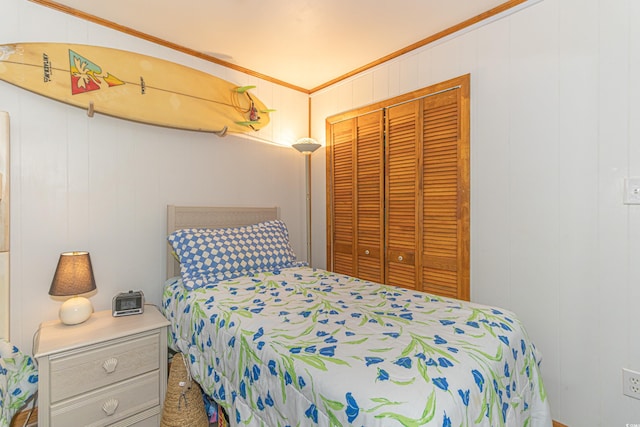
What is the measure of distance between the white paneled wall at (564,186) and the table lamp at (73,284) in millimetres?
2373

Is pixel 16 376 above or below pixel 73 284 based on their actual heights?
below

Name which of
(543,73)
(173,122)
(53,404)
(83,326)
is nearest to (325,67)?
(173,122)

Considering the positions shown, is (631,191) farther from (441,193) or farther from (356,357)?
(356,357)

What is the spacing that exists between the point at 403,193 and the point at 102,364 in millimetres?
2197

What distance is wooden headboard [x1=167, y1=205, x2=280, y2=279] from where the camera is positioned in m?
2.35

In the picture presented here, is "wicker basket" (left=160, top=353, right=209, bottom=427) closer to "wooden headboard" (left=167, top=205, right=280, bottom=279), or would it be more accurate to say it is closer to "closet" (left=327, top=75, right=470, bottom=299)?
"wooden headboard" (left=167, top=205, right=280, bottom=279)

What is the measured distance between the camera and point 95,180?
2.08 m

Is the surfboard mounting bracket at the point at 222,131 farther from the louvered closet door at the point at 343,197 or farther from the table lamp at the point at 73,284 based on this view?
the table lamp at the point at 73,284

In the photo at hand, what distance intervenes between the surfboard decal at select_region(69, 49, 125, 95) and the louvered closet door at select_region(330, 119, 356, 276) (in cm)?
185

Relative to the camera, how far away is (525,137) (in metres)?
1.94

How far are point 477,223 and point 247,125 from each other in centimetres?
196

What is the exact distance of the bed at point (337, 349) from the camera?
3.10 feet

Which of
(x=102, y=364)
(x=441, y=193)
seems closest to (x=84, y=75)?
(x=102, y=364)

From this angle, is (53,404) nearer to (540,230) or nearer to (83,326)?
(83,326)
